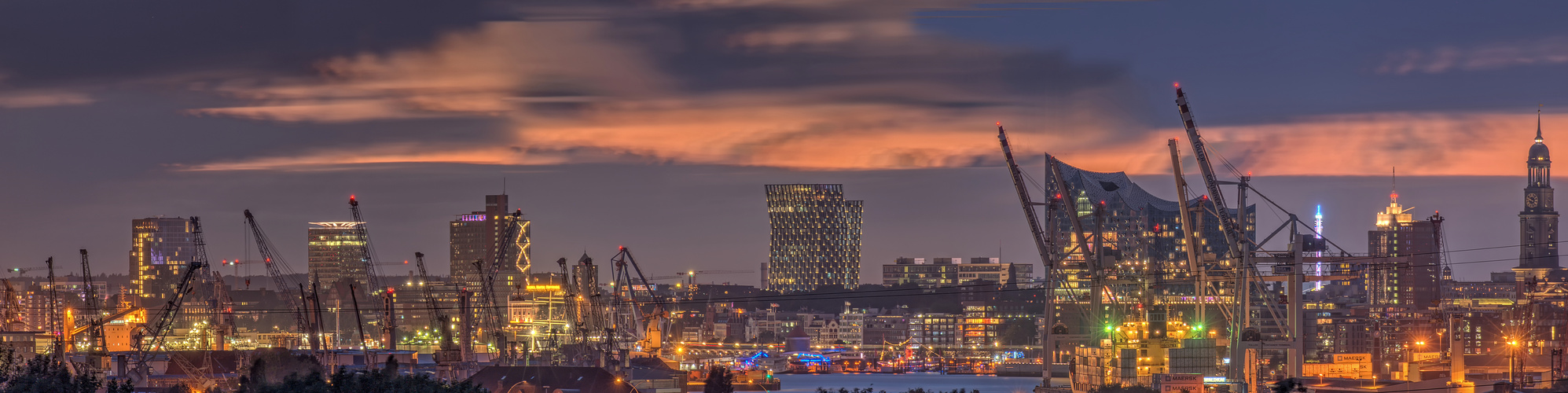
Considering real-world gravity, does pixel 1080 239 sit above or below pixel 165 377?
above

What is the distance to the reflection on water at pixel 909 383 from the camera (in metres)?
163

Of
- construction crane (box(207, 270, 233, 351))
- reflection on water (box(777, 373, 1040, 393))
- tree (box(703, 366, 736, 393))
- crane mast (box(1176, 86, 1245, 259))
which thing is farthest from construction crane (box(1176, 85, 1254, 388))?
construction crane (box(207, 270, 233, 351))

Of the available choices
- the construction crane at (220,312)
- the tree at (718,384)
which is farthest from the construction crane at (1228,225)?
the construction crane at (220,312)

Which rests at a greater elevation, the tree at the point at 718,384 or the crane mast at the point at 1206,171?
the crane mast at the point at 1206,171

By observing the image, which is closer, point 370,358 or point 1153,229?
point 370,358

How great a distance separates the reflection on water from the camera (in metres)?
163

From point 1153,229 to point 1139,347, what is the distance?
90471 mm

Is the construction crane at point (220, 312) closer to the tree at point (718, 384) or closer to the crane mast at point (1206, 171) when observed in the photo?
the tree at point (718, 384)

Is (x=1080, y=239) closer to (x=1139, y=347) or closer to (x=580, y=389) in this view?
(x=1139, y=347)

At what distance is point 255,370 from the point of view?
71.9 m

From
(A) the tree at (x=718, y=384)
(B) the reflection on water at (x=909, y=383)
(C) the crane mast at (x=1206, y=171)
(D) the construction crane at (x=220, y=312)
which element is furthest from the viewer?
(B) the reflection on water at (x=909, y=383)

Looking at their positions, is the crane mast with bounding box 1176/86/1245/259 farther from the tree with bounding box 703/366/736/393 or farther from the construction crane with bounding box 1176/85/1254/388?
the tree with bounding box 703/366/736/393

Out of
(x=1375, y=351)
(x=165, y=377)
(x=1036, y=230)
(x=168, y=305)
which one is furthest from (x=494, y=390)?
(x=1375, y=351)

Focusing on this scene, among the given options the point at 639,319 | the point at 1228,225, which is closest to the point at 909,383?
the point at 639,319
